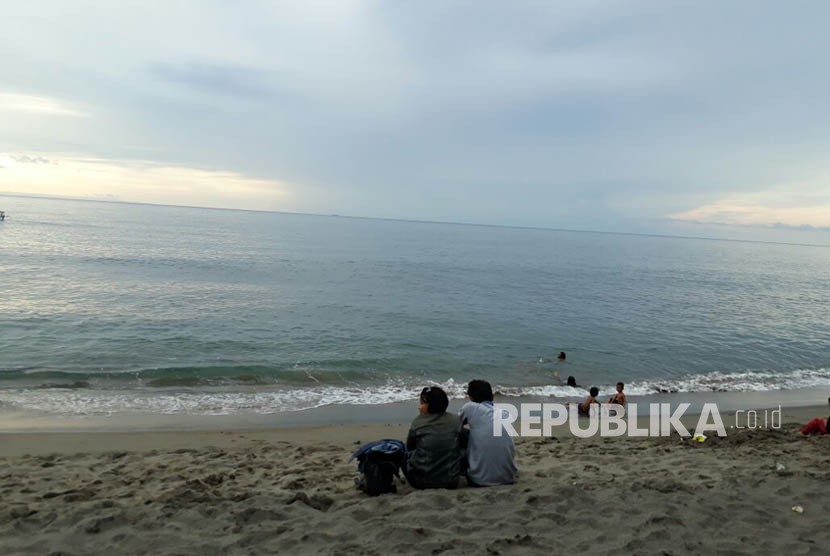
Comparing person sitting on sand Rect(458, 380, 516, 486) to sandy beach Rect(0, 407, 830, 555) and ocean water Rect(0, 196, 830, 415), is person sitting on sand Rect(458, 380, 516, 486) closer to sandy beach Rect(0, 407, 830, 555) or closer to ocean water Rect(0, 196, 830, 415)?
sandy beach Rect(0, 407, 830, 555)

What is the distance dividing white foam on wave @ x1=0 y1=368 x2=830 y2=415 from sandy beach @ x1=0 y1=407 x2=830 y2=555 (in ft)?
14.5

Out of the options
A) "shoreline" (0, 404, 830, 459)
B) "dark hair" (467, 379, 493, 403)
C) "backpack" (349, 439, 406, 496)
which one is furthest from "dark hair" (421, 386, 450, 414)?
"shoreline" (0, 404, 830, 459)

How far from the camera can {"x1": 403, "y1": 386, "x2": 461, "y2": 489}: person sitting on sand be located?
5.98 metres

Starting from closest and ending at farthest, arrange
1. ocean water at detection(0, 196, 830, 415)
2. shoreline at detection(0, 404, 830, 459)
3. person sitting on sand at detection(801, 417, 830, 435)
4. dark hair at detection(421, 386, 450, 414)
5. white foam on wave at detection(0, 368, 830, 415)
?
1. dark hair at detection(421, 386, 450, 414)
2. shoreline at detection(0, 404, 830, 459)
3. person sitting on sand at detection(801, 417, 830, 435)
4. white foam on wave at detection(0, 368, 830, 415)
5. ocean water at detection(0, 196, 830, 415)

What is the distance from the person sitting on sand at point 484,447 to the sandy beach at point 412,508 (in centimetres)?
20

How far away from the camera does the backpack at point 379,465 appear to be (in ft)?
19.6

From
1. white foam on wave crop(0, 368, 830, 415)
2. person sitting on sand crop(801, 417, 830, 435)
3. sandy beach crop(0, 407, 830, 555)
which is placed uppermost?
sandy beach crop(0, 407, 830, 555)

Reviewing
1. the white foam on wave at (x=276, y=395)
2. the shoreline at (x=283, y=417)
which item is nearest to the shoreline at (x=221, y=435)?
the shoreline at (x=283, y=417)

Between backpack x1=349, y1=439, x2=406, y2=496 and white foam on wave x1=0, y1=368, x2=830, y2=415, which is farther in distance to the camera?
white foam on wave x1=0, y1=368, x2=830, y2=415

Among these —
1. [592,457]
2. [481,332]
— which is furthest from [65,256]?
[592,457]

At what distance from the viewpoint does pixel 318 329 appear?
22047mm

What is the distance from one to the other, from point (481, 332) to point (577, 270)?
4111 centimetres

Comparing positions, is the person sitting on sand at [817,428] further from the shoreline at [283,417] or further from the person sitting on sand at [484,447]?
the person sitting on sand at [484,447]

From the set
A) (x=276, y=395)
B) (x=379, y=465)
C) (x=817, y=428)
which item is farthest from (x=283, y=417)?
(x=817, y=428)
